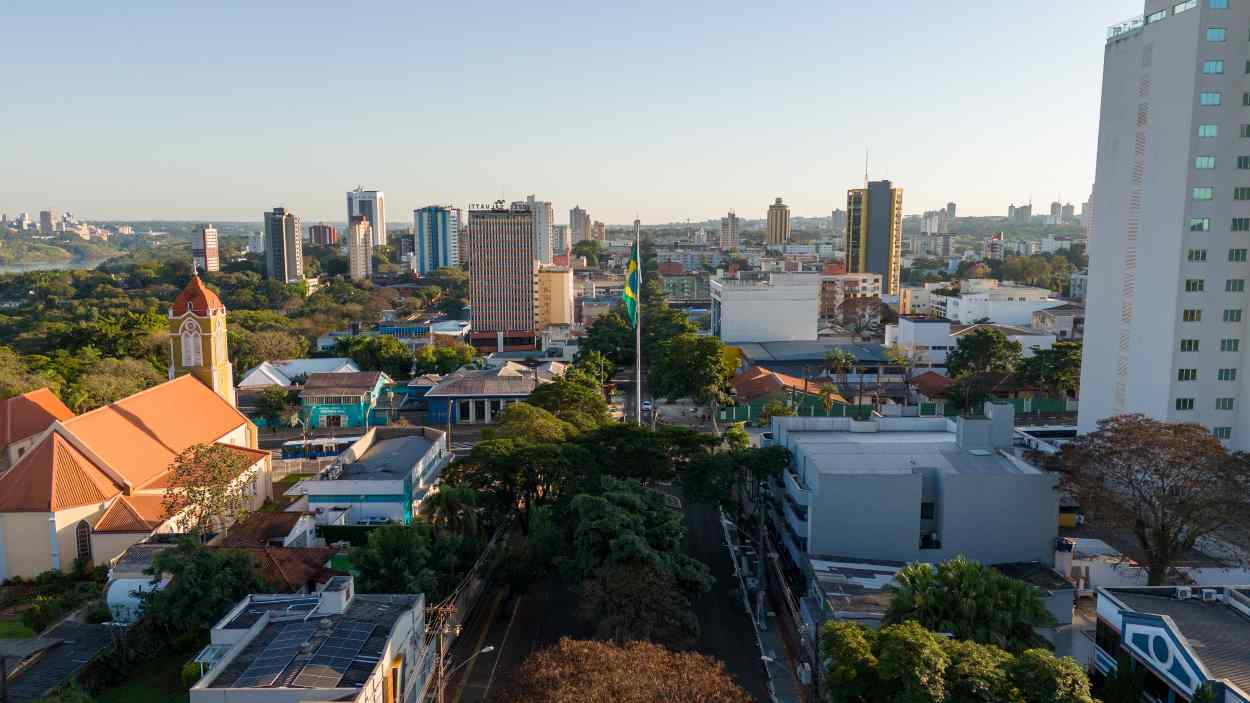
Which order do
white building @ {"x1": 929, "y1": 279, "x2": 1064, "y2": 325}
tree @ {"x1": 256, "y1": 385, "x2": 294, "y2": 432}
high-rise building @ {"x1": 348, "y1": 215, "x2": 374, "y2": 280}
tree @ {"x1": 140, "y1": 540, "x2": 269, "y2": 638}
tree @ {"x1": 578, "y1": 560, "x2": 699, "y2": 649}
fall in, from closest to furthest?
tree @ {"x1": 578, "y1": 560, "x2": 699, "y2": 649} < tree @ {"x1": 140, "y1": 540, "x2": 269, "y2": 638} < tree @ {"x1": 256, "y1": 385, "x2": 294, "y2": 432} < white building @ {"x1": 929, "y1": 279, "x2": 1064, "y2": 325} < high-rise building @ {"x1": 348, "y1": 215, "x2": 374, "y2": 280}

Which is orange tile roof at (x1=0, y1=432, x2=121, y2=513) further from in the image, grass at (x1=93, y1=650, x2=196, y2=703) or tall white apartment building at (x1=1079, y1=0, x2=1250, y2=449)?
tall white apartment building at (x1=1079, y1=0, x2=1250, y2=449)

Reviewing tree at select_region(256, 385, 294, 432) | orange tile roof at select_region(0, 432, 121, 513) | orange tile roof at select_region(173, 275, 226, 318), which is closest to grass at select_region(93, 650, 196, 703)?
orange tile roof at select_region(0, 432, 121, 513)

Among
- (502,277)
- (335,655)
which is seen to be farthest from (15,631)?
(502,277)

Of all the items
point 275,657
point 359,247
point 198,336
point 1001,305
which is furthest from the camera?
point 359,247

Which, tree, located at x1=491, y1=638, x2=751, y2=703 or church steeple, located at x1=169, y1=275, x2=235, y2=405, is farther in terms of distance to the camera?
church steeple, located at x1=169, y1=275, x2=235, y2=405

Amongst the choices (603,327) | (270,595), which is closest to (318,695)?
(270,595)

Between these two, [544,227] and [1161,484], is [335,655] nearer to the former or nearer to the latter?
[1161,484]
